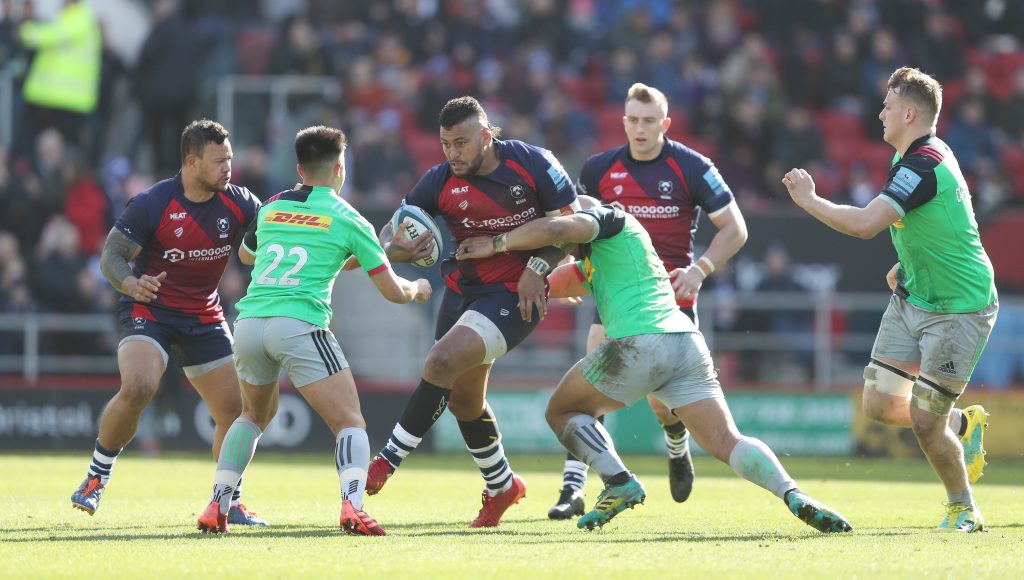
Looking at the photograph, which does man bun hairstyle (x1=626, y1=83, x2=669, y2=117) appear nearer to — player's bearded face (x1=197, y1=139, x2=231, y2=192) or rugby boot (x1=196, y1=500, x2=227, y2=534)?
player's bearded face (x1=197, y1=139, x2=231, y2=192)

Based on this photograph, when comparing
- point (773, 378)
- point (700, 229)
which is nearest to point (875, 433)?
point (773, 378)

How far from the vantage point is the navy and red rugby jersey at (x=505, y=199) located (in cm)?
938

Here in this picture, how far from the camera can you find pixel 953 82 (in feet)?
78.4

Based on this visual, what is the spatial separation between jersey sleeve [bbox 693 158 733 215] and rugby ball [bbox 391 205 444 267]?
2.37 m

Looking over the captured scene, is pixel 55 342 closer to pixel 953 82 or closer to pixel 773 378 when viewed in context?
pixel 773 378

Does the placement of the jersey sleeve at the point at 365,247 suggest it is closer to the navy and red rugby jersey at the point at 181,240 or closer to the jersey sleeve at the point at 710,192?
the navy and red rugby jersey at the point at 181,240

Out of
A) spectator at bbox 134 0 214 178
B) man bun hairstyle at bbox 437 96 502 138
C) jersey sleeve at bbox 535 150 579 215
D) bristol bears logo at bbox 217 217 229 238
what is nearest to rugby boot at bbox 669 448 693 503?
jersey sleeve at bbox 535 150 579 215

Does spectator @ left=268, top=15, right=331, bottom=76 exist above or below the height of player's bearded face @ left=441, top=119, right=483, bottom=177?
above

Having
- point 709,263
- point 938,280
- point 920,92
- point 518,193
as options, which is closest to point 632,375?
point 518,193

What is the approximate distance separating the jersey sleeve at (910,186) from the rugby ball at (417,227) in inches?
106

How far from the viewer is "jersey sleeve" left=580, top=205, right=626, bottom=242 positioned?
28.5ft

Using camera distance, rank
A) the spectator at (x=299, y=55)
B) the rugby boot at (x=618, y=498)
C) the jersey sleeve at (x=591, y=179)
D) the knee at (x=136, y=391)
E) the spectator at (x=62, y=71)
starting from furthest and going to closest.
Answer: the spectator at (x=299, y=55), the spectator at (x=62, y=71), the jersey sleeve at (x=591, y=179), the knee at (x=136, y=391), the rugby boot at (x=618, y=498)

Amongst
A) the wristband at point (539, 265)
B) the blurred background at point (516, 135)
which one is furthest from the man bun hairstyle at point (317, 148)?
the blurred background at point (516, 135)

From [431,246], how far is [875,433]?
10709 millimetres
